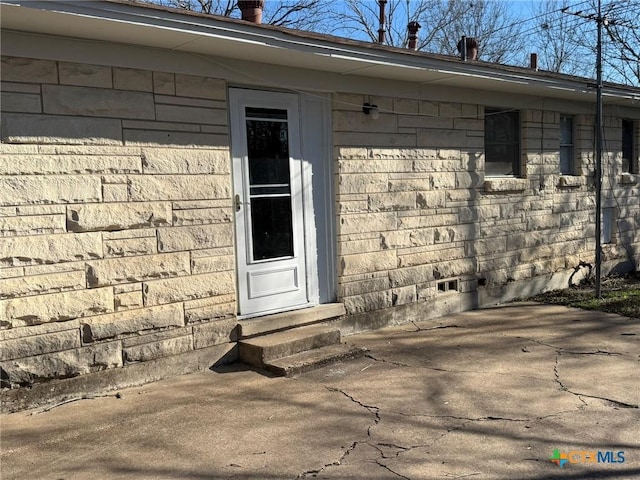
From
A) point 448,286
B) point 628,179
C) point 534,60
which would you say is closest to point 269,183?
point 448,286

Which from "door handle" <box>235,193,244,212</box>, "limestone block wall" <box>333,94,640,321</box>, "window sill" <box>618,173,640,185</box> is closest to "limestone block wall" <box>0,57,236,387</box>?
"door handle" <box>235,193,244,212</box>

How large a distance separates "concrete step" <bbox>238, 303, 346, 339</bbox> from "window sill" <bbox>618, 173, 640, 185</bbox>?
6.33 metres

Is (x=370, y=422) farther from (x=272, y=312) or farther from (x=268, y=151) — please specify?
(x=268, y=151)

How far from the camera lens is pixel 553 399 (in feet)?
13.7

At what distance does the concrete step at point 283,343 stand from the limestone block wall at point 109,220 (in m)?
0.23

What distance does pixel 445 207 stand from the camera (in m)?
7.02

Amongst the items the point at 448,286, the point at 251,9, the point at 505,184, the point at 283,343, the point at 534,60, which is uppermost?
the point at 534,60

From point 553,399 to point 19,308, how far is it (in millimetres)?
3923

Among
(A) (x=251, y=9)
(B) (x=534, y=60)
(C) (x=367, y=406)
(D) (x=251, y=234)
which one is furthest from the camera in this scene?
(B) (x=534, y=60)

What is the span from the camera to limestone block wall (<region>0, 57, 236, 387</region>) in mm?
4035

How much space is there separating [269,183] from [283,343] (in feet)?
5.11

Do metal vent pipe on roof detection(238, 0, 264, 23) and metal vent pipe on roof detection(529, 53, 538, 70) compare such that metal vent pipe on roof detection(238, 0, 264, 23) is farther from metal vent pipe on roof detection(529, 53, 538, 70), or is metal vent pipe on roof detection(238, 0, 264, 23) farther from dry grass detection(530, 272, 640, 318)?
metal vent pipe on roof detection(529, 53, 538, 70)

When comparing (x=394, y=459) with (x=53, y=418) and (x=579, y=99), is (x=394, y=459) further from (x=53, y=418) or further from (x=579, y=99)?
(x=579, y=99)

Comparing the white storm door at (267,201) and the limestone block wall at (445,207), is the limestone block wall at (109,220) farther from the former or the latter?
the limestone block wall at (445,207)
